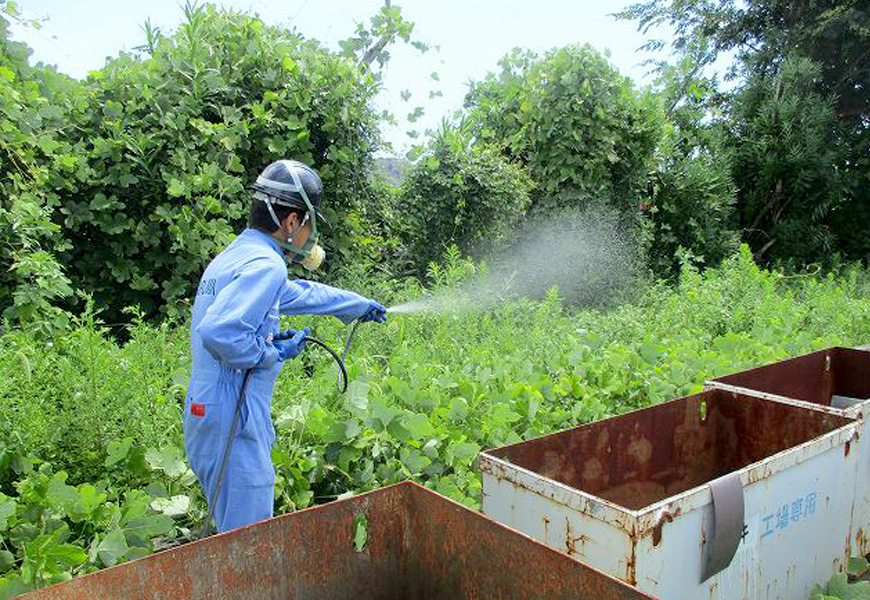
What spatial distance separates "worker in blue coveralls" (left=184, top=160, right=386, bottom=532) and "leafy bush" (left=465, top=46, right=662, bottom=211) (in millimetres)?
6922

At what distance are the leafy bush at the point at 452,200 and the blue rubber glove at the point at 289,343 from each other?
18.0 feet

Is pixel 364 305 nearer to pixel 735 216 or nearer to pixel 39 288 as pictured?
pixel 39 288

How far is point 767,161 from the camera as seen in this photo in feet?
46.3

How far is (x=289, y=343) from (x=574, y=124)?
7.44 m

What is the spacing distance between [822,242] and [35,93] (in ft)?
44.8

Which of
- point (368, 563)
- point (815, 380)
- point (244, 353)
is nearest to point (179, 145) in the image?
point (244, 353)

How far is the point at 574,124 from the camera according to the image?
31.9 feet

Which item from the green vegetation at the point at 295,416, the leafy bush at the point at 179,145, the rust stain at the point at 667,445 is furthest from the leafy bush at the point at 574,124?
the rust stain at the point at 667,445

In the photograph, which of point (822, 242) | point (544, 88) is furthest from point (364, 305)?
point (822, 242)

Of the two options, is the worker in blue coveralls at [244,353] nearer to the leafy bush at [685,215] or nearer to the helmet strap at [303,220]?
the helmet strap at [303,220]

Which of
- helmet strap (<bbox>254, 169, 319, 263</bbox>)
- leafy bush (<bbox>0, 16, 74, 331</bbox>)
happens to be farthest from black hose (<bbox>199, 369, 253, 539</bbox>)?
leafy bush (<bbox>0, 16, 74, 331</bbox>)

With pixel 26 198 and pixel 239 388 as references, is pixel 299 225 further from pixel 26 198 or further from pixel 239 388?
pixel 26 198

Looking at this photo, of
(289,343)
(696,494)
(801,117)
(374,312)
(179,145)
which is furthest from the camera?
(801,117)

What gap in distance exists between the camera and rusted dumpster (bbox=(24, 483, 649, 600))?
1.98 meters
